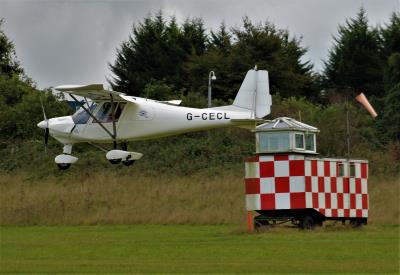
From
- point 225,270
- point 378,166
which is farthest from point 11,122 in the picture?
point 225,270

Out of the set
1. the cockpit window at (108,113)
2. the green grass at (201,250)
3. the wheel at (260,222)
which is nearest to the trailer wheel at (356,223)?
the green grass at (201,250)

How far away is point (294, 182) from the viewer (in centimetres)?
2791

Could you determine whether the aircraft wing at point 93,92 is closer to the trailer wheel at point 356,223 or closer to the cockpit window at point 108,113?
the cockpit window at point 108,113

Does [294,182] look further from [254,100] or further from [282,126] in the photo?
[254,100]

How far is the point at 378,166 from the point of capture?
39406 mm

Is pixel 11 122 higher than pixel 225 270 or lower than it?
higher

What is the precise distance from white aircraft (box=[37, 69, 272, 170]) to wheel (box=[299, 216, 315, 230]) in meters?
2.93

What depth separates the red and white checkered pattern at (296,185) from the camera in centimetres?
2789

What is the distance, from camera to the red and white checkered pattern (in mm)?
27891

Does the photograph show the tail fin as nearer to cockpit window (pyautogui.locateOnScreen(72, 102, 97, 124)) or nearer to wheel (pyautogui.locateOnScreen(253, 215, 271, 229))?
wheel (pyautogui.locateOnScreen(253, 215, 271, 229))

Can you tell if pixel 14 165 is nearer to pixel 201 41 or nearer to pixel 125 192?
pixel 125 192

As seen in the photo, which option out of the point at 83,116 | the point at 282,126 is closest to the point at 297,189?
the point at 282,126

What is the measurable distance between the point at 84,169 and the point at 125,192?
4.85m

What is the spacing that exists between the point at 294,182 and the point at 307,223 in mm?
1045
